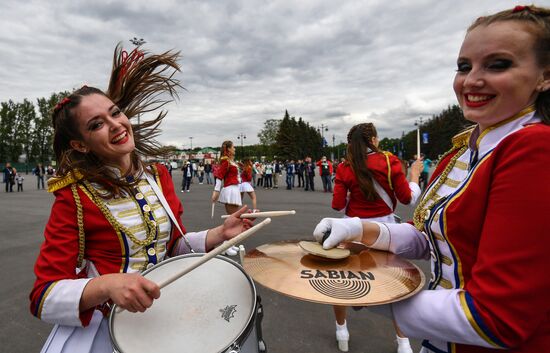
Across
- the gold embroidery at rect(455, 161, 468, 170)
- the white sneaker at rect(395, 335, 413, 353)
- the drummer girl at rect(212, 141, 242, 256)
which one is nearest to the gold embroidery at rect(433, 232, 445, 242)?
the gold embroidery at rect(455, 161, 468, 170)

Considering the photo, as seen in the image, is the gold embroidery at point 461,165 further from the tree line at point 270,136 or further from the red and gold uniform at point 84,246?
the tree line at point 270,136

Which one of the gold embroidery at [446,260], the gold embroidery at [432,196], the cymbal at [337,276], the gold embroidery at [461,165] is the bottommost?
the cymbal at [337,276]

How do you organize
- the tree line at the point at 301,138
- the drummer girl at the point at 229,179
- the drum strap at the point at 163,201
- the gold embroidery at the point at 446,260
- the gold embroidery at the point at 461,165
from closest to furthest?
the gold embroidery at the point at 446,260 → the gold embroidery at the point at 461,165 → the drum strap at the point at 163,201 → the drummer girl at the point at 229,179 → the tree line at the point at 301,138

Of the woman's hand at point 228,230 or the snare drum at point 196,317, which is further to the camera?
the woman's hand at point 228,230

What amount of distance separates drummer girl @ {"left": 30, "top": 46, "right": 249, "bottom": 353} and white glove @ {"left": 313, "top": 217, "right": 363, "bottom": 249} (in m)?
0.58

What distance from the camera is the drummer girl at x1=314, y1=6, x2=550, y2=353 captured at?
80 centimetres

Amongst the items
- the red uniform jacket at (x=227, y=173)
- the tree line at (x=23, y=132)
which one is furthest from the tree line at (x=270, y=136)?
the red uniform jacket at (x=227, y=173)

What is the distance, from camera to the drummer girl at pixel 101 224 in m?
1.26

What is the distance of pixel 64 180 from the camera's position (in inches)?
60.1

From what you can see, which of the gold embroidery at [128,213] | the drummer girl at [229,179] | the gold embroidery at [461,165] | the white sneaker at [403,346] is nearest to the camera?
the gold embroidery at [461,165]

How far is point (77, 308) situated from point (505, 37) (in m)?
1.79

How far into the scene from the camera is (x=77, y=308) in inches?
49.4

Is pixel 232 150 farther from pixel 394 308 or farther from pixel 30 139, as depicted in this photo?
pixel 30 139

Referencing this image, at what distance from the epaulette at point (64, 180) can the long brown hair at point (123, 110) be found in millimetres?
26
